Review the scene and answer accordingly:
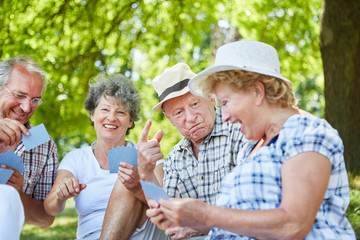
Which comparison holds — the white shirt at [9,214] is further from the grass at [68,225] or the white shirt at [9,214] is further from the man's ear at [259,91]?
the grass at [68,225]

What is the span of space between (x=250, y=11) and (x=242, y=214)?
7.30 meters

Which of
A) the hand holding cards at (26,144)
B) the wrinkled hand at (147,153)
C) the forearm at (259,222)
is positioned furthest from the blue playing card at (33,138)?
the forearm at (259,222)

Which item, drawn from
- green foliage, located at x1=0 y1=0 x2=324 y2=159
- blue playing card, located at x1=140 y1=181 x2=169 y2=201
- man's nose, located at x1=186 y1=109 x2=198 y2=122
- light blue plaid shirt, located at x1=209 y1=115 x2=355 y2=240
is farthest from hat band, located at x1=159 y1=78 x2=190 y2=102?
green foliage, located at x1=0 y1=0 x2=324 y2=159

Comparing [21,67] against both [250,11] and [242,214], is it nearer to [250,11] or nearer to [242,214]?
[242,214]

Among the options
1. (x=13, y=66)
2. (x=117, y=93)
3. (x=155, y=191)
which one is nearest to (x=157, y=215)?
(x=155, y=191)

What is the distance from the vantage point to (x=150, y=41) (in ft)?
29.3

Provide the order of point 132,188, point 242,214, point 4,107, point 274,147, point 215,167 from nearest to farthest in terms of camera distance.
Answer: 1. point 242,214
2. point 274,147
3. point 132,188
4. point 215,167
5. point 4,107

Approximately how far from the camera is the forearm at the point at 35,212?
11.4 ft

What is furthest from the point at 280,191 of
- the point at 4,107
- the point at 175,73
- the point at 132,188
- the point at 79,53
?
the point at 79,53

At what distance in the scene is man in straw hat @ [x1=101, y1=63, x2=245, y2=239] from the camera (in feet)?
10.4

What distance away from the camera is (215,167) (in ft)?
10.5

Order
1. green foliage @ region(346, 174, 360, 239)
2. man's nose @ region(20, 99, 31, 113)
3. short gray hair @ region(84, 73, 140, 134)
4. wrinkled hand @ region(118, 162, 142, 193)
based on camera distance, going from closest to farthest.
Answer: wrinkled hand @ region(118, 162, 142, 193) < man's nose @ region(20, 99, 31, 113) < short gray hair @ region(84, 73, 140, 134) < green foliage @ region(346, 174, 360, 239)

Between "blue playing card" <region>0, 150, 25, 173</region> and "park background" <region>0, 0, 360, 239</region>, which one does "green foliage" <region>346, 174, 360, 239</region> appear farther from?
"blue playing card" <region>0, 150, 25, 173</region>

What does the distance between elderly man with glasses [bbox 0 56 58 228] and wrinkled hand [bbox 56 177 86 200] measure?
37 centimetres
